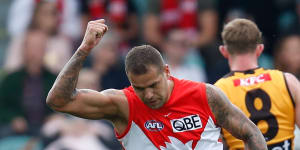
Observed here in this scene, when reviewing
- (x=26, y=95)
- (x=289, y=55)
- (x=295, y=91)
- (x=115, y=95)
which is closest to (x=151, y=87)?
(x=115, y=95)

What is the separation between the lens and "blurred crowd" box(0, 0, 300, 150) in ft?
32.8

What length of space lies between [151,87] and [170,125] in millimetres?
359

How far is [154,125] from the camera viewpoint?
5000 millimetres

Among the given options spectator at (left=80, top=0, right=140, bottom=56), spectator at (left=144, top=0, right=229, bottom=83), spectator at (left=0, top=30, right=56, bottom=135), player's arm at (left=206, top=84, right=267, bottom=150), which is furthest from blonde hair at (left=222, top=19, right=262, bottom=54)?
spectator at (left=80, top=0, right=140, bottom=56)

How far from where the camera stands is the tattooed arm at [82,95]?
4.82m

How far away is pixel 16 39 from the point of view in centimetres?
1070

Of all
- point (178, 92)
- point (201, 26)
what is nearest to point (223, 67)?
point (201, 26)

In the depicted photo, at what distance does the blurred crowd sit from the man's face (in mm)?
4657

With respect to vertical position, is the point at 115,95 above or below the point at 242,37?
below

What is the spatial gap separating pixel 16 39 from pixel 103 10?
158cm

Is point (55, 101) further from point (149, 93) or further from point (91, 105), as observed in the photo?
point (149, 93)

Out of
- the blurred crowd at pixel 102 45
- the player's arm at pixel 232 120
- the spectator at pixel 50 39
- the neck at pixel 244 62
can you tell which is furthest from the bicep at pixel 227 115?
the spectator at pixel 50 39

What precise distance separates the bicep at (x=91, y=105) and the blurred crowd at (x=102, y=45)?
14.9ft

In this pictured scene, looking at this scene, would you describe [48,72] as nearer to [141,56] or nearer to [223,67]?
[223,67]
